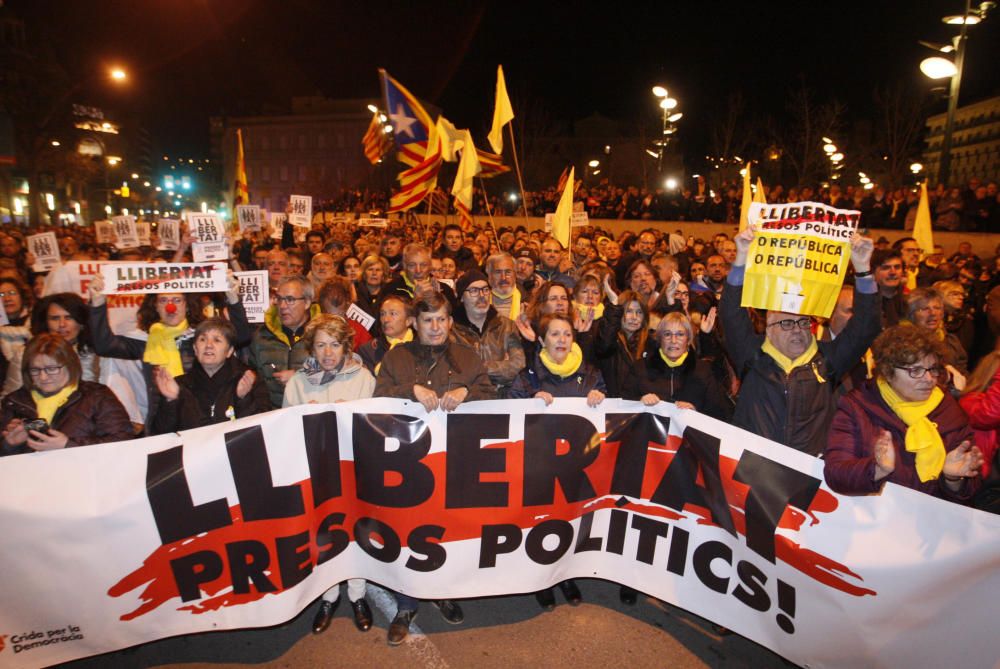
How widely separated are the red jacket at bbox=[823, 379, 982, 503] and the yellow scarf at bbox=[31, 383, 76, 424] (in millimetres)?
3968

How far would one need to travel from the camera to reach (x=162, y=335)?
450 centimetres

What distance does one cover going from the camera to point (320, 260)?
6.88 meters

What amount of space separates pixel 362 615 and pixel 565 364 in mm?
1950

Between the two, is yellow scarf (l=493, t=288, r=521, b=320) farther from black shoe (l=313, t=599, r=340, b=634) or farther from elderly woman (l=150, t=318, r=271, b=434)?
black shoe (l=313, t=599, r=340, b=634)

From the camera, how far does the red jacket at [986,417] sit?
328 cm

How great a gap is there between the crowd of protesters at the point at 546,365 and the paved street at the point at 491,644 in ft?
0.35

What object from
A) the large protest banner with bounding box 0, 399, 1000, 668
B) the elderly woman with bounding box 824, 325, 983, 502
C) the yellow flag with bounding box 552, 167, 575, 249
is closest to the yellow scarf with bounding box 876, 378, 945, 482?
the elderly woman with bounding box 824, 325, 983, 502

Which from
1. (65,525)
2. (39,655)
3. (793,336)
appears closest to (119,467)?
(65,525)

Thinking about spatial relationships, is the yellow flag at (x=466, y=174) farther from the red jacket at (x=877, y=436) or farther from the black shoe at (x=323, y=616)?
→ the red jacket at (x=877, y=436)

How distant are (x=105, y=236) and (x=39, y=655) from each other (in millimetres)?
11003

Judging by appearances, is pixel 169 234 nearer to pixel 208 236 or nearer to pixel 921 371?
pixel 208 236

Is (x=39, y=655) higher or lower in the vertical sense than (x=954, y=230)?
lower

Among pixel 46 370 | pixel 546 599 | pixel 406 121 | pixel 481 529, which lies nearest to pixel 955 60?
pixel 406 121

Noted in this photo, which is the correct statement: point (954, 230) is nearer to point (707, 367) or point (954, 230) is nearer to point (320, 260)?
point (707, 367)
